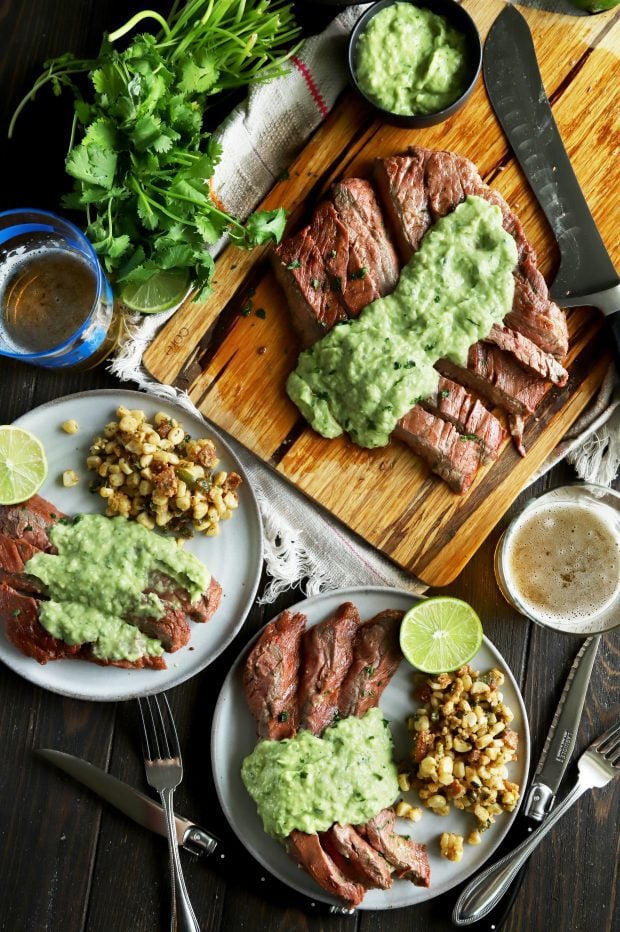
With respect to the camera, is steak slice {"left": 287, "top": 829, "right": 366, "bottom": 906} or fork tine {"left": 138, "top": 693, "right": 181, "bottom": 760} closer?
steak slice {"left": 287, "top": 829, "right": 366, "bottom": 906}

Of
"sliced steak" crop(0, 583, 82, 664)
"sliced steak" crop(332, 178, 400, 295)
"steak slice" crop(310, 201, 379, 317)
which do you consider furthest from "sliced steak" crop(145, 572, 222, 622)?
"sliced steak" crop(332, 178, 400, 295)

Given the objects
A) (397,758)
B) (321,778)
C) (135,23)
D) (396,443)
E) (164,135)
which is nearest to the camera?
(164,135)

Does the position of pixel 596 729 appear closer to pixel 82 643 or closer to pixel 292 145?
pixel 82 643

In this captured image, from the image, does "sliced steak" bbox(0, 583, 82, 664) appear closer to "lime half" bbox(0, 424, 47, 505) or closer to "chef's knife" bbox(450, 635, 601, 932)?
"lime half" bbox(0, 424, 47, 505)

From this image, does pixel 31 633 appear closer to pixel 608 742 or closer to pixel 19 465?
pixel 19 465

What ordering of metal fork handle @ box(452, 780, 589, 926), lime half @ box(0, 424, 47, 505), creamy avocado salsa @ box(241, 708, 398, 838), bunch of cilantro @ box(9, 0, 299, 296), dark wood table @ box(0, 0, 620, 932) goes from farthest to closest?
dark wood table @ box(0, 0, 620, 932) → metal fork handle @ box(452, 780, 589, 926) → lime half @ box(0, 424, 47, 505) → creamy avocado salsa @ box(241, 708, 398, 838) → bunch of cilantro @ box(9, 0, 299, 296)

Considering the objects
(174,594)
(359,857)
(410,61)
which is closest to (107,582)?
(174,594)
